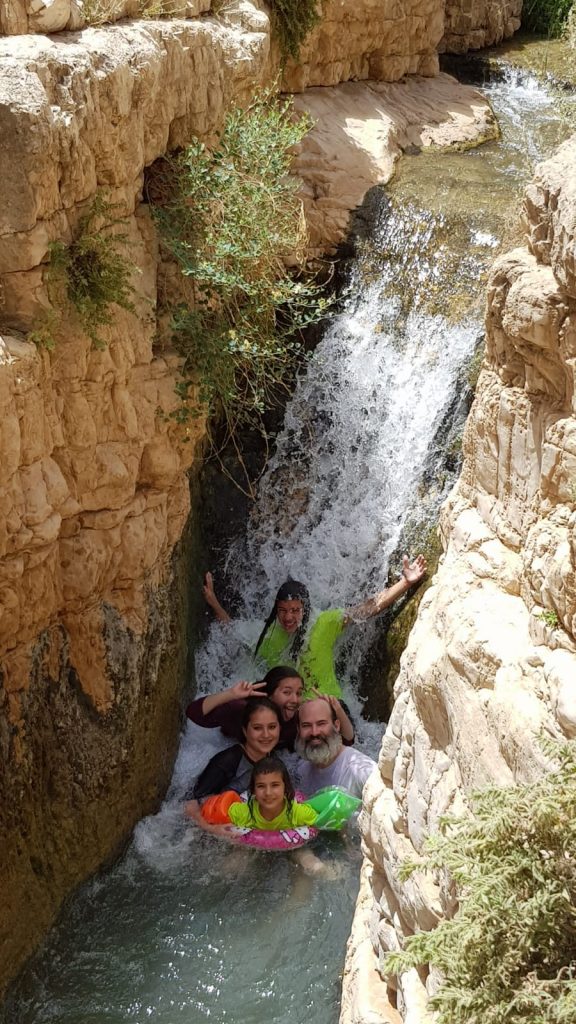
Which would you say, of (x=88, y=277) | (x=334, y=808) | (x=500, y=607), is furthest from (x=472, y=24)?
(x=500, y=607)

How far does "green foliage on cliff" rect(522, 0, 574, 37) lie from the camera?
13.8 m

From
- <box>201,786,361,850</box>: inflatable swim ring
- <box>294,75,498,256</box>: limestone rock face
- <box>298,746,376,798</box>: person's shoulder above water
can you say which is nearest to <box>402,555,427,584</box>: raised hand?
<box>298,746,376,798</box>: person's shoulder above water

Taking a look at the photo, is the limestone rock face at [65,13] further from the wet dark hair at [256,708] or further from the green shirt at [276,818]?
the green shirt at [276,818]

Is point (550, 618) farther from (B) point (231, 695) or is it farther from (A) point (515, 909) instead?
(B) point (231, 695)

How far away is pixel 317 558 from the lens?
8.12 metres

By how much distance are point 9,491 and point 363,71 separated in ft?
26.0

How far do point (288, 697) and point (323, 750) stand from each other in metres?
0.51

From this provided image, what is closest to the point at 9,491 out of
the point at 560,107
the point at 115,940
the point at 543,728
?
the point at 115,940

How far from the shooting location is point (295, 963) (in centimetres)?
602

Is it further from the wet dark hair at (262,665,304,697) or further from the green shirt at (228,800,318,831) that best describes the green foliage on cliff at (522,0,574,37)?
the green shirt at (228,800,318,831)

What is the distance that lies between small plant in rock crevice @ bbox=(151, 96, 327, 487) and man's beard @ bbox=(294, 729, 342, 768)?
7.28 ft

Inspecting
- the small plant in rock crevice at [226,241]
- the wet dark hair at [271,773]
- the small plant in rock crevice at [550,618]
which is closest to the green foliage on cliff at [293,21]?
the small plant in rock crevice at [226,241]

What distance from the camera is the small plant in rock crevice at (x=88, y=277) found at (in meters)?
5.43

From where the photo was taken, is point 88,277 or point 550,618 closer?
point 550,618
